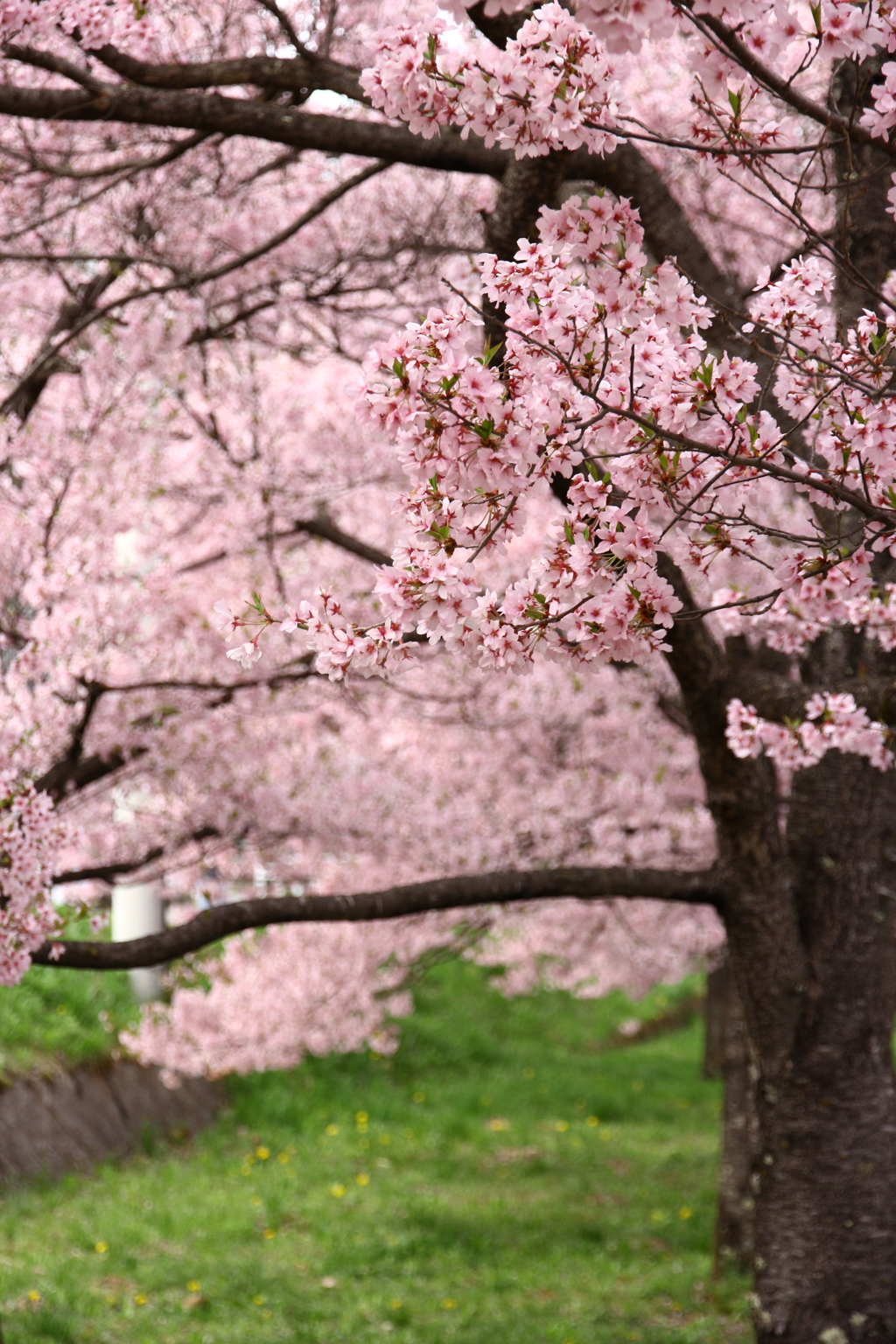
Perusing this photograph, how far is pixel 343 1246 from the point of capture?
25.5 feet

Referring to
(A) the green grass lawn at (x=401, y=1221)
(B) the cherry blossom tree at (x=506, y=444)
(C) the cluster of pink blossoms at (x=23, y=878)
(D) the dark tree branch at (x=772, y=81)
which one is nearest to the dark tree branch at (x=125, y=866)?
(B) the cherry blossom tree at (x=506, y=444)

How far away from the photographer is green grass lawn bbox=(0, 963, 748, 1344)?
668 cm

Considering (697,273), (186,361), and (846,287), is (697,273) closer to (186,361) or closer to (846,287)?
(846,287)

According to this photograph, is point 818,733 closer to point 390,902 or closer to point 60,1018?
point 390,902

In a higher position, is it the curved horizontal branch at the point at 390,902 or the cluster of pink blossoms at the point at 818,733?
the cluster of pink blossoms at the point at 818,733

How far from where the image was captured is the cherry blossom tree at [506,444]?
2.52m

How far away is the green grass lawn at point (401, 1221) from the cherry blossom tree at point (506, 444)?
1781 millimetres

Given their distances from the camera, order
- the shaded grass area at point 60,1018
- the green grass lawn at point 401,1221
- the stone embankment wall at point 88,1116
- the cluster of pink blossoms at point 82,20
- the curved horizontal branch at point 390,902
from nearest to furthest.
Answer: the cluster of pink blossoms at point 82,20 < the curved horizontal branch at point 390,902 < the green grass lawn at point 401,1221 < the stone embankment wall at point 88,1116 < the shaded grass area at point 60,1018

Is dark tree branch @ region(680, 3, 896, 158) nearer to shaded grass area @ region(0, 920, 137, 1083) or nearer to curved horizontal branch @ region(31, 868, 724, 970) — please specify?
curved horizontal branch @ region(31, 868, 724, 970)

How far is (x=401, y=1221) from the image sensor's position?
332 inches

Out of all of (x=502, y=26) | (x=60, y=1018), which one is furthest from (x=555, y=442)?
(x=60, y=1018)

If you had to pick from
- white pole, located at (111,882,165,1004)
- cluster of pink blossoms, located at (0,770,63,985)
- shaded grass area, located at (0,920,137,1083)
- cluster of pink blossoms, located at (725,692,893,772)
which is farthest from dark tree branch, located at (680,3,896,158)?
white pole, located at (111,882,165,1004)

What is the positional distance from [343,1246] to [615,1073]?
6812 millimetres

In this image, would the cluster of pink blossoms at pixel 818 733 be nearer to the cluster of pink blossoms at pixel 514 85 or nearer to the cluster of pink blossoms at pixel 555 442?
the cluster of pink blossoms at pixel 555 442
